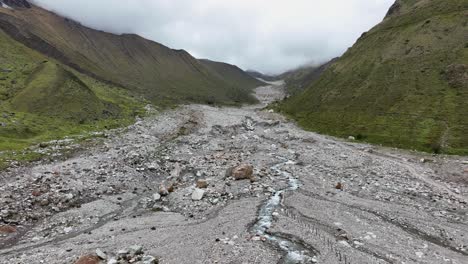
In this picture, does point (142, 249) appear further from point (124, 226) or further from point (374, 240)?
point (374, 240)

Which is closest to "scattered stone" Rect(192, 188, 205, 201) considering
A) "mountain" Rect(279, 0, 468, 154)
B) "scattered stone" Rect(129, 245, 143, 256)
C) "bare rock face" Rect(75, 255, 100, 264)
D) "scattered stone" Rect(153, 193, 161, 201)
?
"scattered stone" Rect(153, 193, 161, 201)

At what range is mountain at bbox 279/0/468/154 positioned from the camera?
60500mm

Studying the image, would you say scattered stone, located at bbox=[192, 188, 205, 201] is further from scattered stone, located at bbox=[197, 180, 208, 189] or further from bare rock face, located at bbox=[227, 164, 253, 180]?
bare rock face, located at bbox=[227, 164, 253, 180]

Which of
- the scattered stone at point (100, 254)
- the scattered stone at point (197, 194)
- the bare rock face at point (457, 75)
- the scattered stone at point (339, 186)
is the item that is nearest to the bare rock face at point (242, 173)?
the scattered stone at point (197, 194)

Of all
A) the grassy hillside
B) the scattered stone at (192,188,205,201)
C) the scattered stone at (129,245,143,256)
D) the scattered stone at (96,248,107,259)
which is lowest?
the scattered stone at (129,245,143,256)

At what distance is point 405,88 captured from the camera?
80812mm

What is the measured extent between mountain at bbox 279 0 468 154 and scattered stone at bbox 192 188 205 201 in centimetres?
4226

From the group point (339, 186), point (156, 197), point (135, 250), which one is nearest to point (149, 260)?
point (135, 250)

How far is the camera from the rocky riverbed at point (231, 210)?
19359 millimetres

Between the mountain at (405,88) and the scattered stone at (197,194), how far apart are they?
42259mm

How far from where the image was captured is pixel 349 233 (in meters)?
21.8

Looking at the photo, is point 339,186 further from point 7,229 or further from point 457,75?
point 457,75

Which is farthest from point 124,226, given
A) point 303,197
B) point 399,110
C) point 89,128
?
point 399,110

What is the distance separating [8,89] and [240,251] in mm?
77381
